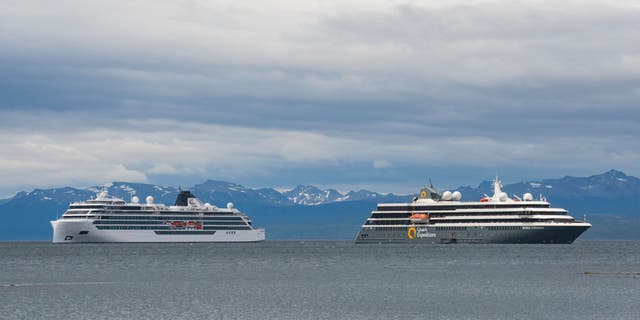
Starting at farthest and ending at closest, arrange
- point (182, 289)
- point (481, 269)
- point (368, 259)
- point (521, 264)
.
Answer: point (368, 259) < point (521, 264) < point (481, 269) < point (182, 289)

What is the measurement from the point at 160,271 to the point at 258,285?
30.4 m

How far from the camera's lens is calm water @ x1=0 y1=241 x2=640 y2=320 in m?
78.0

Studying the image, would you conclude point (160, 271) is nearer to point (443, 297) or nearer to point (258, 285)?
point (258, 285)

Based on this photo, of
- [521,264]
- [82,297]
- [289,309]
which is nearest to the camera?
[289,309]

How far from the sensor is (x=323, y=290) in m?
100

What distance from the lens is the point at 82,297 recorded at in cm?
9100

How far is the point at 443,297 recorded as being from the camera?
91188 mm

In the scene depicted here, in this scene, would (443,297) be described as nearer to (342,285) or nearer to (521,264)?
(342,285)

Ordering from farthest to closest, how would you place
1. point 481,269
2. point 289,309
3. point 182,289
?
1. point 481,269
2. point 182,289
3. point 289,309

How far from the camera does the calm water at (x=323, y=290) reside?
78.0 meters

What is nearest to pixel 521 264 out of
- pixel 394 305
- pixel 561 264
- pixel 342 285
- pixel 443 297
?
pixel 561 264

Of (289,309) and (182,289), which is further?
(182,289)

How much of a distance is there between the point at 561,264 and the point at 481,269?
1980 centimetres

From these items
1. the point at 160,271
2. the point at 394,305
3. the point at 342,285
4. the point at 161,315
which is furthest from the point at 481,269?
the point at 161,315
